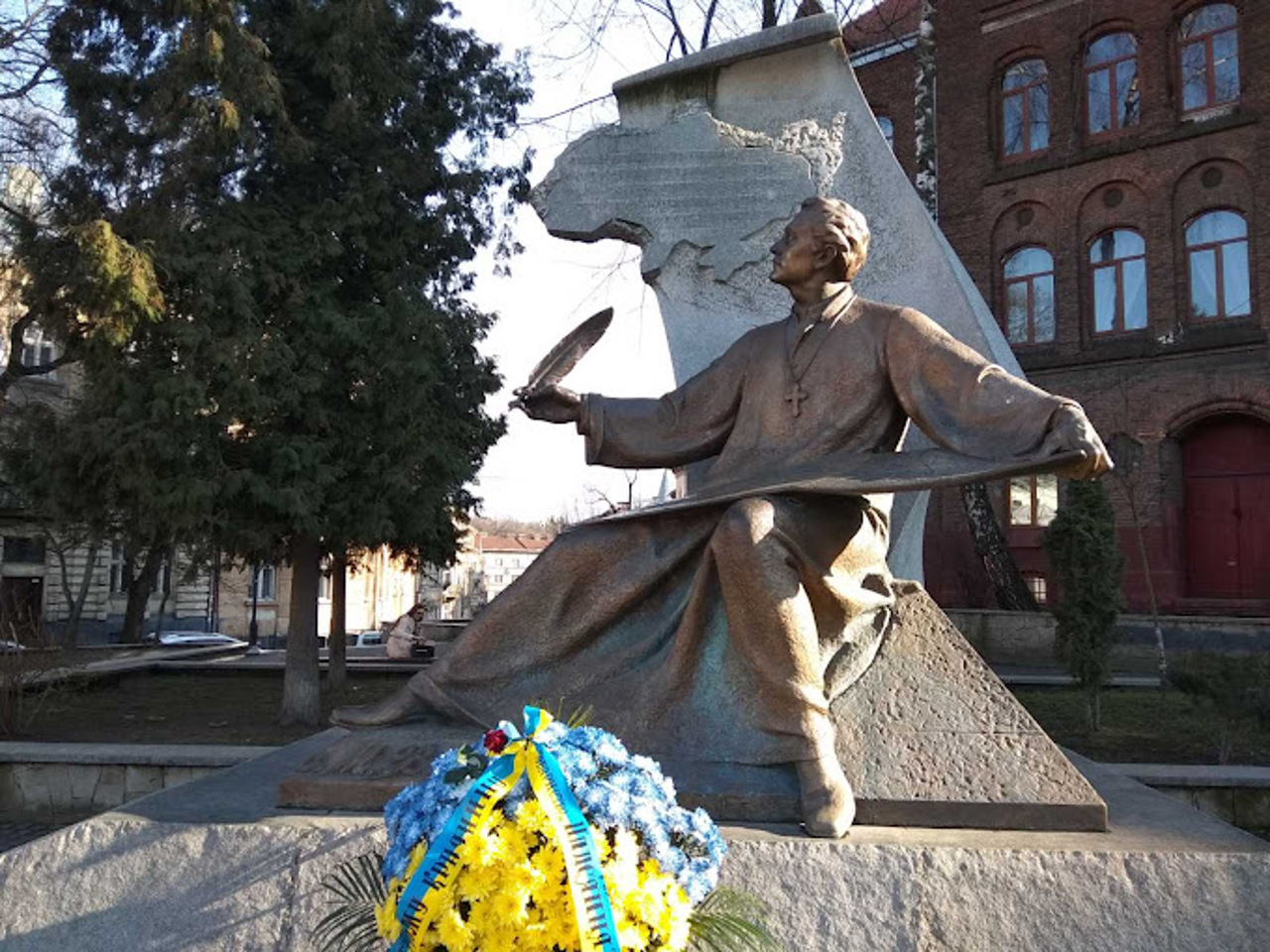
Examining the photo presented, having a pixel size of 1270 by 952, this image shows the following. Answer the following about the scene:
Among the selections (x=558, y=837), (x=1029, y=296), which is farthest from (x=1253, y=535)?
(x=558, y=837)

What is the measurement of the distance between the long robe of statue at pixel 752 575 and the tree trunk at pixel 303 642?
26.7ft

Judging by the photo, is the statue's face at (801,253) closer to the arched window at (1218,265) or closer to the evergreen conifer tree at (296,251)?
the evergreen conifer tree at (296,251)

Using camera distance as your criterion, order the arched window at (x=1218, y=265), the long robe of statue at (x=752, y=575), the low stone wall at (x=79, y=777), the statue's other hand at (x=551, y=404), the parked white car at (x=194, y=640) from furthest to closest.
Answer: the parked white car at (x=194, y=640) < the arched window at (x=1218, y=265) < the low stone wall at (x=79, y=777) < the statue's other hand at (x=551, y=404) < the long robe of statue at (x=752, y=575)

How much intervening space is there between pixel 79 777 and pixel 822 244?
5.95 meters

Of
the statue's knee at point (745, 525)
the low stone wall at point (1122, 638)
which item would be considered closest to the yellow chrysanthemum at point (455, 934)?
Result: the statue's knee at point (745, 525)

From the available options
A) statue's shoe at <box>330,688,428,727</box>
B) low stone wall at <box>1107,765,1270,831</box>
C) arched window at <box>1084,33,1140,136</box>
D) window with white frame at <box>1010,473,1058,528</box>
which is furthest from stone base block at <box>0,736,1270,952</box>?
arched window at <box>1084,33,1140,136</box>

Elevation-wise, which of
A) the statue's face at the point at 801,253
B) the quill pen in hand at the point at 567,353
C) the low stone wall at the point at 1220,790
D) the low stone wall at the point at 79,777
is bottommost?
the low stone wall at the point at 79,777

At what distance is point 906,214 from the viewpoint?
17.8 ft

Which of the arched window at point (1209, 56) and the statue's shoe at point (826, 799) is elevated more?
the arched window at point (1209, 56)

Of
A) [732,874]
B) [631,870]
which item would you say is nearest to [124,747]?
[732,874]

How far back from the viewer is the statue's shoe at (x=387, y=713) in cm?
343

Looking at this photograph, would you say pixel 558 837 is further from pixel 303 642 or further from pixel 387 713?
pixel 303 642

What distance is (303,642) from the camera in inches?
443

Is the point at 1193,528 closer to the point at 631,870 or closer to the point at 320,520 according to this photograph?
the point at 320,520
